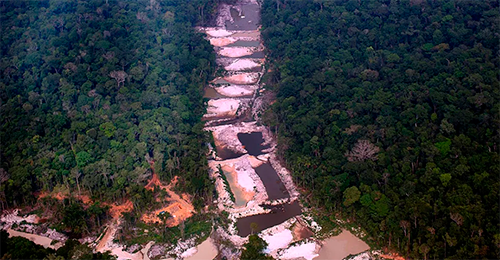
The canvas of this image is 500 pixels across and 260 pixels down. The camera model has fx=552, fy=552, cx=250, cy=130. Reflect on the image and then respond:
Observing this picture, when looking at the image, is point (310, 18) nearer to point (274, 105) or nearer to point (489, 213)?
point (274, 105)

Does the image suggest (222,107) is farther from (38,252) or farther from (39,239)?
(38,252)

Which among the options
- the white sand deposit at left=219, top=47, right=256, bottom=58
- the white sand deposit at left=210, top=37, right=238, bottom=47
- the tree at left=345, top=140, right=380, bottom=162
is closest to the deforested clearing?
the white sand deposit at left=210, top=37, right=238, bottom=47

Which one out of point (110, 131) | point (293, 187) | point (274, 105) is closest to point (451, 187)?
point (293, 187)

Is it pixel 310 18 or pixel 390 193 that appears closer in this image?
pixel 390 193

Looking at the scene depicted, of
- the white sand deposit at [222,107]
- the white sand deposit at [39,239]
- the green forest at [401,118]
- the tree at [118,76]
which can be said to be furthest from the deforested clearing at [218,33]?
the white sand deposit at [39,239]

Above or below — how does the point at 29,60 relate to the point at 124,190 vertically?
above

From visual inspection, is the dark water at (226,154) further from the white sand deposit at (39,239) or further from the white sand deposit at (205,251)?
the white sand deposit at (39,239)

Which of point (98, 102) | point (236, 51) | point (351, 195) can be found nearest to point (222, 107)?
point (98, 102)
